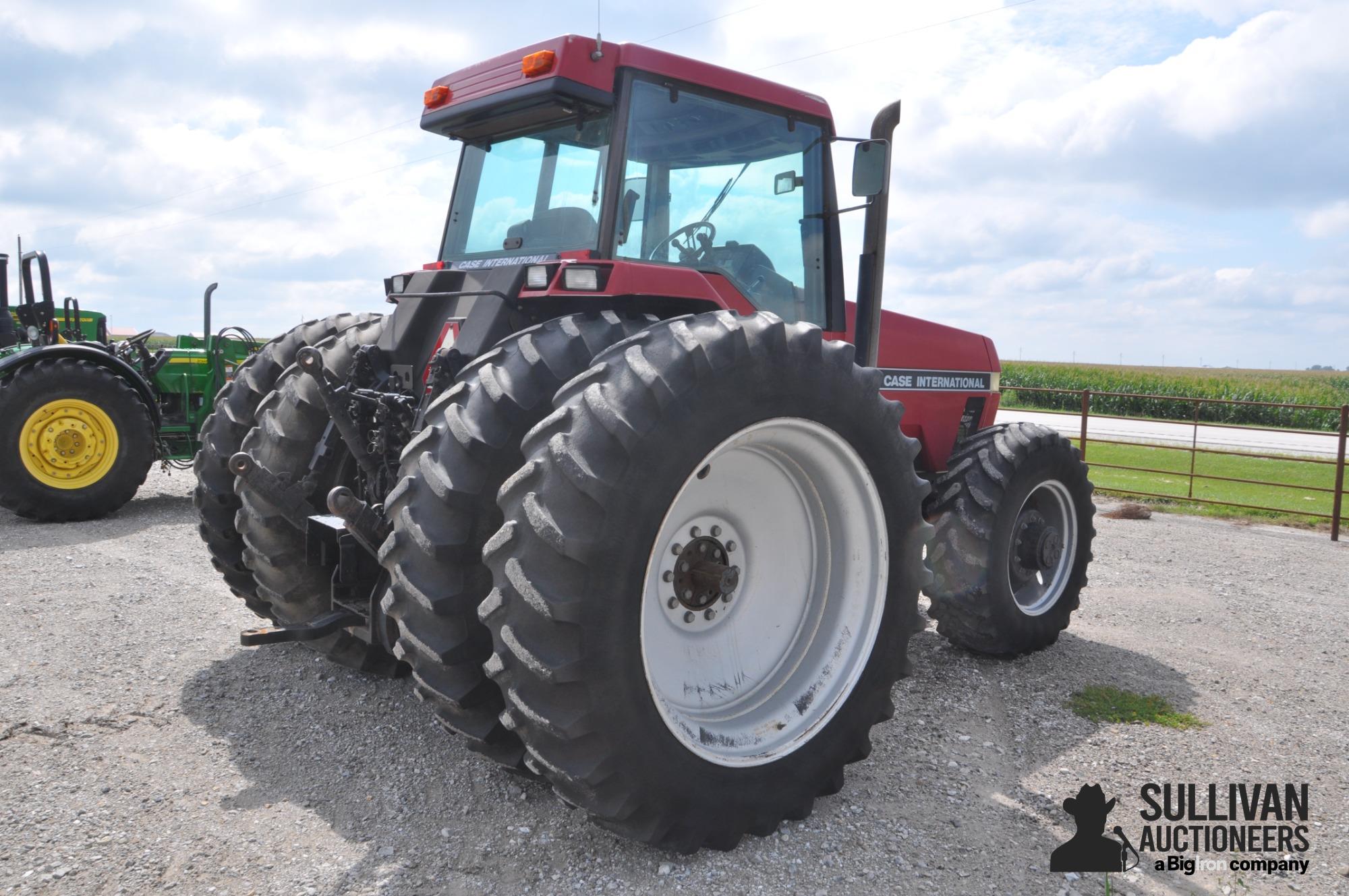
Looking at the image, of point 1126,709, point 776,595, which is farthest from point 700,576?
point 1126,709

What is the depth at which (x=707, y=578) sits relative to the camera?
313 cm

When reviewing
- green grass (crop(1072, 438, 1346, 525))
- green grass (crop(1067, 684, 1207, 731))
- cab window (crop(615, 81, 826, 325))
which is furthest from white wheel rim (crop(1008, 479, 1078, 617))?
green grass (crop(1072, 438, 1346, 525))

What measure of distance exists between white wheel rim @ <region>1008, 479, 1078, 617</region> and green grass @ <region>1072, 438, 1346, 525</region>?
4068 millimetres

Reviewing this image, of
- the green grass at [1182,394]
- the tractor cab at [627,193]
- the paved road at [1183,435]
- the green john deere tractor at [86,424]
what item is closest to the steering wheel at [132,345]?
the green john deere tractor at [86,424]

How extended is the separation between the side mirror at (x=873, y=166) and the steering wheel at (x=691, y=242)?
2.11 ft

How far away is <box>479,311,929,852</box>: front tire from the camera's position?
2.51 metres

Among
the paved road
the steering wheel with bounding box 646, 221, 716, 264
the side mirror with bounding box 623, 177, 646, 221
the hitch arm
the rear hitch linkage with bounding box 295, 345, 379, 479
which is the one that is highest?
the side mirror with bounding box 623, 177, 646, 221

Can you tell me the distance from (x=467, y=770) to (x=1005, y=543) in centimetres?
289

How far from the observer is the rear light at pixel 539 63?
343 centimetres

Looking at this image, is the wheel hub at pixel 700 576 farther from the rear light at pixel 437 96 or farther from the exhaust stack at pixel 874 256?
the rear light at pixel 437 96

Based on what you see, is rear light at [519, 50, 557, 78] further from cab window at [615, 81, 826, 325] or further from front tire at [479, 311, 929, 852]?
front tire at [479, 311, 929, 852]

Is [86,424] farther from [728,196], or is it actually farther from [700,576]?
[700,576]

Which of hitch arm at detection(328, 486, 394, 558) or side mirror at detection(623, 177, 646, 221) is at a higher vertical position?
side mirror at detection(623, 177, 646, 221)

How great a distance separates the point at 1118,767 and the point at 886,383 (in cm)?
212
